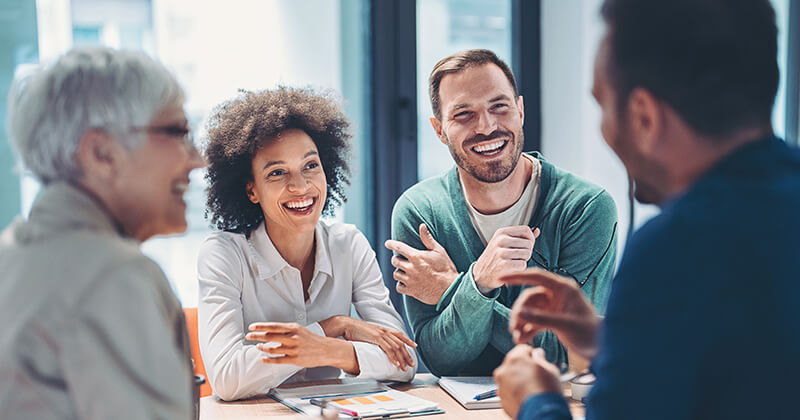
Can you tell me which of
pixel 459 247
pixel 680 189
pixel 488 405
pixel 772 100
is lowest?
pixel 488 405

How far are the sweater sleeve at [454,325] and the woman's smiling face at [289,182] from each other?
0.42 meters

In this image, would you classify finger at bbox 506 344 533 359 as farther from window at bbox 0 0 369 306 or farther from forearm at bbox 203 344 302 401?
window at bbox 0 0 369 306

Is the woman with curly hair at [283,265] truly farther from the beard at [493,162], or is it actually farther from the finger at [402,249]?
the beard at [493,162]

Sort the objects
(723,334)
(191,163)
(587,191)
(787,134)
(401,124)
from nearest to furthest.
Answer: (723,334) < (191,163) < (587,191) < (401,124) < (787,134)

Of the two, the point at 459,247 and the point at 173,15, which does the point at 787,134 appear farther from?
the point at 173,15

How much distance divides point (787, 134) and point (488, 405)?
2.69 metres

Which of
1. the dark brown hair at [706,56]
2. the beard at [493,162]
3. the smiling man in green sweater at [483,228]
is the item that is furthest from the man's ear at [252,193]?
the dark brown hair at [706,56]

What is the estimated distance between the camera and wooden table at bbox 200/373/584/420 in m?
1.66

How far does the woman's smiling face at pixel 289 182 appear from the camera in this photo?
6.89 ft

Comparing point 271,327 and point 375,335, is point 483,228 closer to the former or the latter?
point 375,335

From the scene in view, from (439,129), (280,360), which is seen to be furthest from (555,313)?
(439,129)

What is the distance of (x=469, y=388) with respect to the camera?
6.04 feet

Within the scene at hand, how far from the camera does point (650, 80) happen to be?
2.77ft

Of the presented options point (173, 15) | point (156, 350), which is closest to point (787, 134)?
point (173, 15)
